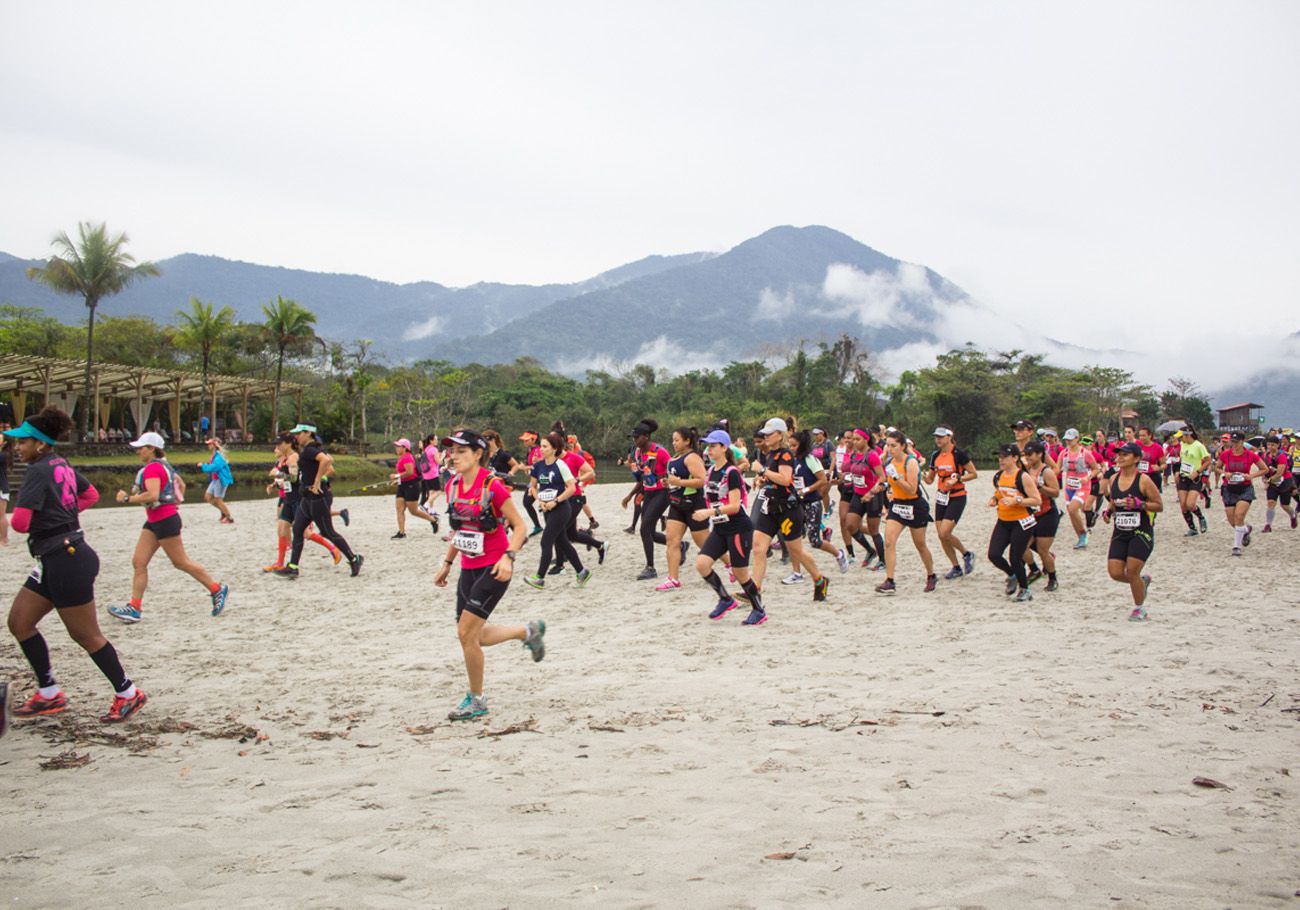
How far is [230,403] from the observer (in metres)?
57.8

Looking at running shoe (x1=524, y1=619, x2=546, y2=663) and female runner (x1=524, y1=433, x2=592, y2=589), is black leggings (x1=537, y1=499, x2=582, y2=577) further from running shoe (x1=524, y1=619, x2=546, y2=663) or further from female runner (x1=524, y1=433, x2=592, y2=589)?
running shoe (x1=524, y1=619, x2=546, y2=663)

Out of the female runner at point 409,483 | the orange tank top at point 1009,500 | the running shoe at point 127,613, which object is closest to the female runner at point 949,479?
the orange tank top at point 1009,500

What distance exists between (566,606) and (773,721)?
4.60 m

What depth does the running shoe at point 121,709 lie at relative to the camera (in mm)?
5523

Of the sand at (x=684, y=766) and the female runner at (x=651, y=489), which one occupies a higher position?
the female runner at (x=651, y=489)

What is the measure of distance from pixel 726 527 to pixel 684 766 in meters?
4.08

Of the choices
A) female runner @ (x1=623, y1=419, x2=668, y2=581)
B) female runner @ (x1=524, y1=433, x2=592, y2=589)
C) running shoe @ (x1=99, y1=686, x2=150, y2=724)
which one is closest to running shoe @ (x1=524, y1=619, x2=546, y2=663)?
running shoe @ (x1=99, y1=686, x2=150, y2=724)

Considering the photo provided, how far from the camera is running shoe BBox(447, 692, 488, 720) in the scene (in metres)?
5.52

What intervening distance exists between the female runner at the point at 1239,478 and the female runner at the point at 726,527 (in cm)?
938

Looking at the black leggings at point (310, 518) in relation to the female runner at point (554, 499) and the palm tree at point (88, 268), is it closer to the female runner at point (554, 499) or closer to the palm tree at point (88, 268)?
the female runner at point (554, 499)

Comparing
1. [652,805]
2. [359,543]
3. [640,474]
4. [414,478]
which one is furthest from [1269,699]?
[359,543]

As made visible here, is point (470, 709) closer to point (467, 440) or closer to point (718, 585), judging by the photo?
point (467, 440)

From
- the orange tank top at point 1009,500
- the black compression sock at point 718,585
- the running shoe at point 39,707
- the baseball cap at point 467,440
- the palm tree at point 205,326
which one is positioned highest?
the palm tree at point 205,326

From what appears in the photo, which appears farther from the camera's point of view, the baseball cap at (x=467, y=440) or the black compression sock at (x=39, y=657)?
the baseball cap at (x=467, y=440)
